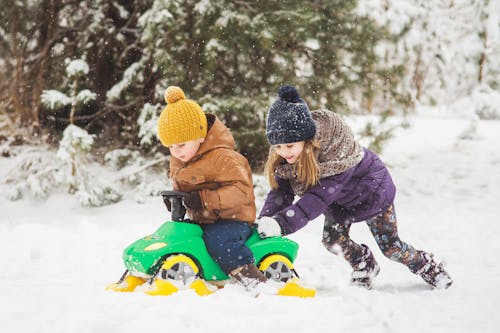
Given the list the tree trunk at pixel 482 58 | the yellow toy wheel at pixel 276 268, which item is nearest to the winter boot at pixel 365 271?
the yellow toy wheel at pixel 276 268

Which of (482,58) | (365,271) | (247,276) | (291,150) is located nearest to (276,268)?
(247,276)

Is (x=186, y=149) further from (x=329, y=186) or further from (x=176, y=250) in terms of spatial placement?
(x=329, y=186)

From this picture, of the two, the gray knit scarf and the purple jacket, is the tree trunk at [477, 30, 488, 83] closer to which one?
the purple jacket

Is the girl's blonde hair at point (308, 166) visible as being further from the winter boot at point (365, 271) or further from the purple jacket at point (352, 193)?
the winter boot at point (365, 271)

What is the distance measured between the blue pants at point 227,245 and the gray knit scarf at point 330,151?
1.70ft

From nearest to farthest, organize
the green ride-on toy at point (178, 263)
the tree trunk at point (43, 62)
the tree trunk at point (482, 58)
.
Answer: the green ride-on toy at point (178, 263) → the tree trunk at point (43, 62) → the tree trunk at point (482, 58)

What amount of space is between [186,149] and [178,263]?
708 mm

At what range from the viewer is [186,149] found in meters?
3.13

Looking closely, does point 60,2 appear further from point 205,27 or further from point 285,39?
point 285,39

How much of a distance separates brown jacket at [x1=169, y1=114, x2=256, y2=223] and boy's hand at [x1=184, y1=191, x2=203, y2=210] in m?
0.04

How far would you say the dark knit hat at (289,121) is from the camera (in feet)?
10.2

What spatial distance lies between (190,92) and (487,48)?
6.05 m

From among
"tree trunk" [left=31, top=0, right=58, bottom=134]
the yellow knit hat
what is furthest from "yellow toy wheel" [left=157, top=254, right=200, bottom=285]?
"tree trunk" [left=31, top=0, right=58, bottom=134]

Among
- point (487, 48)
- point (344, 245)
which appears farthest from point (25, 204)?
point (487, 48)
